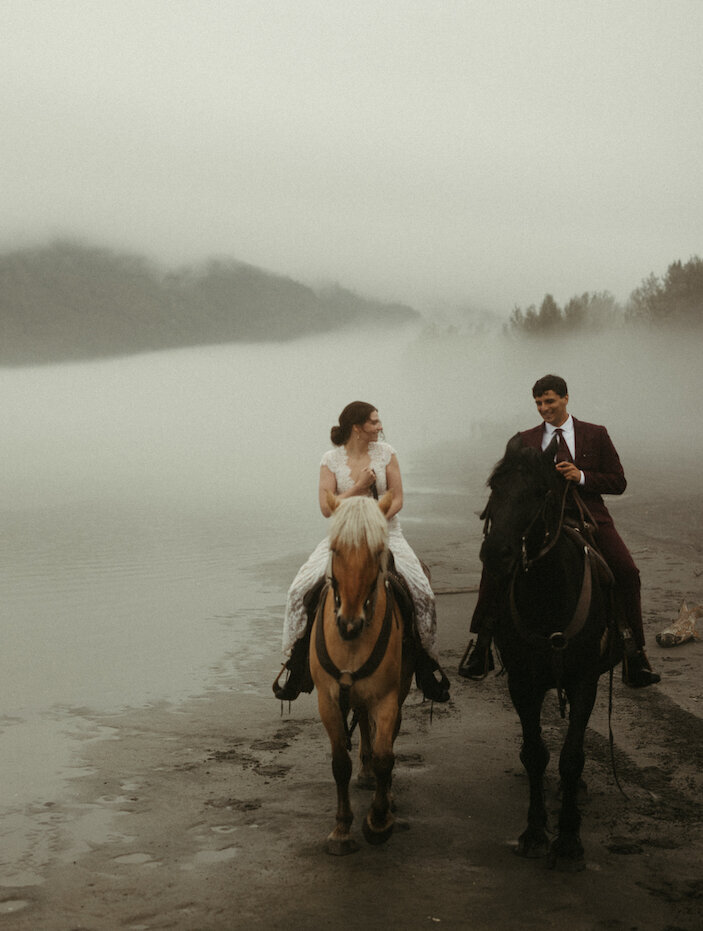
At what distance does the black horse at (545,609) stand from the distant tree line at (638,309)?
84.6 metres

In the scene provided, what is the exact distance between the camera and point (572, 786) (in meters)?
6.20

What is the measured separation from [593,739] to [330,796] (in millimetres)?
2691

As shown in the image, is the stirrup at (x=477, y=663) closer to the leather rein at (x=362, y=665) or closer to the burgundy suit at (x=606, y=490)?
the burgundy suit at (x=606, y=490)

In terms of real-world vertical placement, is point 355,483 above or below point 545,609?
above

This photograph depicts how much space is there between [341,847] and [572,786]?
152 cm

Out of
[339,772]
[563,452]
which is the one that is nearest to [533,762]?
[339,772]

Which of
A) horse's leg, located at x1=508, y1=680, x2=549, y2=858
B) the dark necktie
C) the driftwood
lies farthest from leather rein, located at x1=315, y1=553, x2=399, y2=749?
the driftwood

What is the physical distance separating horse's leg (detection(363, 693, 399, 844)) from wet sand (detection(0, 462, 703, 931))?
13 cm

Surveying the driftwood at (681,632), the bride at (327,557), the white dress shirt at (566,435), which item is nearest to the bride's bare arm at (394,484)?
the bride at (327,557)

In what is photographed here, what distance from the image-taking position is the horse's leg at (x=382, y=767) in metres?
6.25

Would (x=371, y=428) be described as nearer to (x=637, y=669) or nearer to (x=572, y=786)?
(x=637, y=669)

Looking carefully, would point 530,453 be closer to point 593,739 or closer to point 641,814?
point 641,814

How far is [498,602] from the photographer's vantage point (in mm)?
6520

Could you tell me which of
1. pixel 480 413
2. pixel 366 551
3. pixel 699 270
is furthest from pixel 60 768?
pixel 480 413
